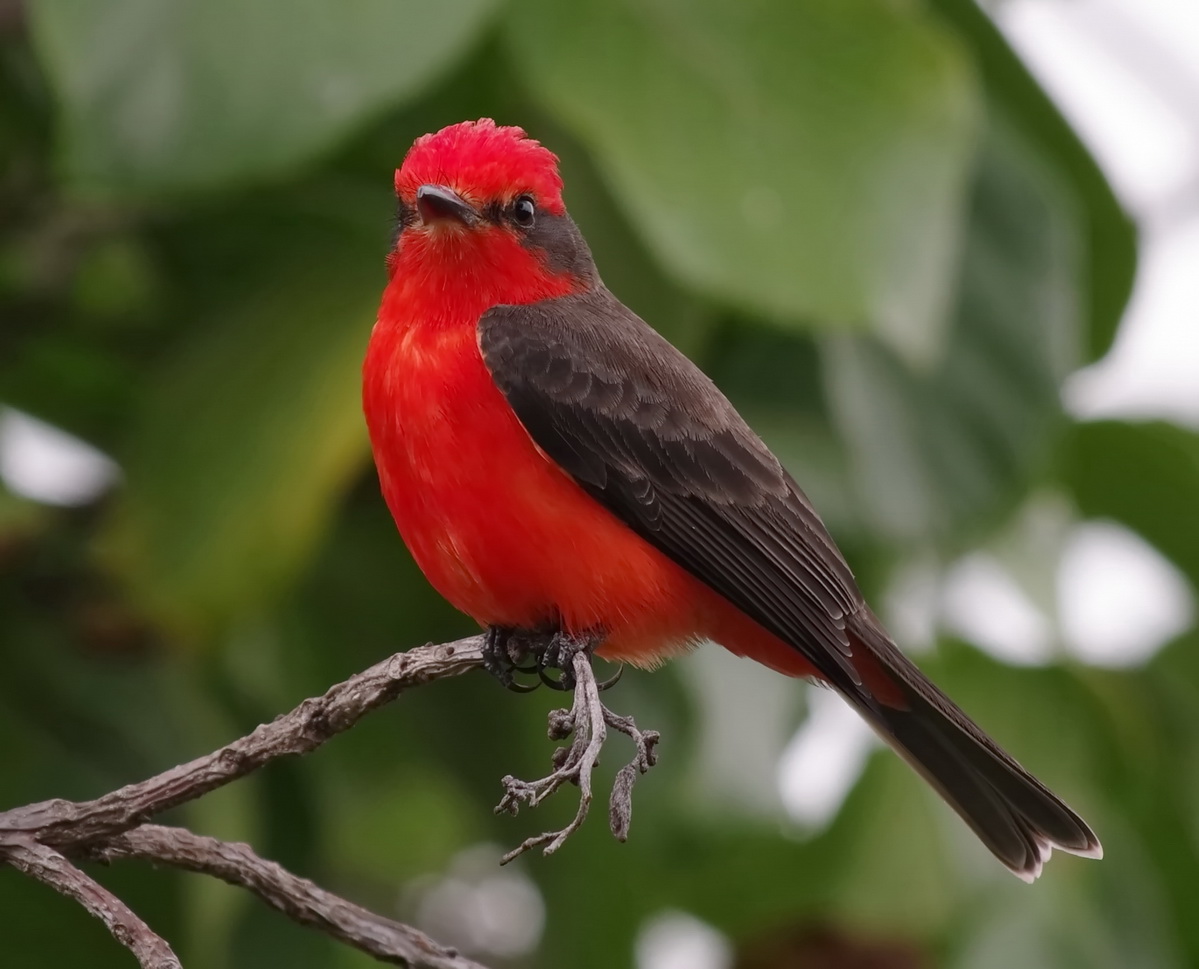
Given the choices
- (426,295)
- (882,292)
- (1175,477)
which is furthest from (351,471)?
(1175,477)

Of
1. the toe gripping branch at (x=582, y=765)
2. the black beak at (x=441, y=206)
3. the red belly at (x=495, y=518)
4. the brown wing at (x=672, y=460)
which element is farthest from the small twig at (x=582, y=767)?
the black beak at (x=441, y=206)

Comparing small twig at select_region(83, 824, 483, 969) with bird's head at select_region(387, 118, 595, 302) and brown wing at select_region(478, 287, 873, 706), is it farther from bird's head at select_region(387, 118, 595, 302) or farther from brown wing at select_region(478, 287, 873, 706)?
bird's head at select_region(387, 118, 595, 302)

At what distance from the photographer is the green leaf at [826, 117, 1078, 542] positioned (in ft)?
15.1

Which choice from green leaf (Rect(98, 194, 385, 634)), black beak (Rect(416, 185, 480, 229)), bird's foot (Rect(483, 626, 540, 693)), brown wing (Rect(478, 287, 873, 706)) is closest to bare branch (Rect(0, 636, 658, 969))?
bird's foot (Rect(483, 626, 540, 693))

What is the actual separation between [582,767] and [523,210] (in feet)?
5.71

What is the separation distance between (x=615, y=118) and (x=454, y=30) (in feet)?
1.98

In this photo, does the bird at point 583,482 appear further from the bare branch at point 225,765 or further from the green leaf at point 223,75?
the bare branch at point 225,765

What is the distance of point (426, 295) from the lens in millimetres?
3834

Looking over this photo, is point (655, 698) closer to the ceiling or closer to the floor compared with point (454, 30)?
closer to the floor

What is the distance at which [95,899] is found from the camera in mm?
2326

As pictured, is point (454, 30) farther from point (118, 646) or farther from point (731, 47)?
point (118, 646)

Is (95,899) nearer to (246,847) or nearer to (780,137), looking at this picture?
(246,847)

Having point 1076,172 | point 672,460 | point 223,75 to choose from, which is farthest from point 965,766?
point 223,75

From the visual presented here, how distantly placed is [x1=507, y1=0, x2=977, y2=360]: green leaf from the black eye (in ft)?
0.89
